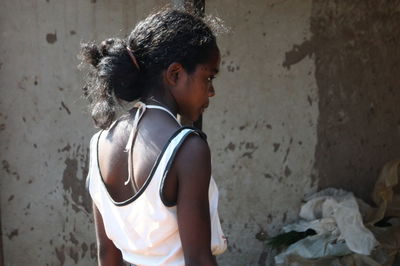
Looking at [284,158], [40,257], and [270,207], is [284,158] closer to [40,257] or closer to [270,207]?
[270,207]

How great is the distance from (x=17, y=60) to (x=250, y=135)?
5.29 ft

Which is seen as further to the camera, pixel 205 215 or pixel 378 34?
Answer: pixel 378 34

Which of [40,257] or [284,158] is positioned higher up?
[284,158]

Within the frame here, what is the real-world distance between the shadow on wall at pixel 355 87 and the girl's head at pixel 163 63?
2.63m

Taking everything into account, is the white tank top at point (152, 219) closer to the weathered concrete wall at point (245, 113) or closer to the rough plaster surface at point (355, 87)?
the weathered concrete wall at point (245, 113)

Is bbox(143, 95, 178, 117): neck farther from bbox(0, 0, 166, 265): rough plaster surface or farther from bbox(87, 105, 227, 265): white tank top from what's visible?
bbox(0, 0, 166, 265): rough plaster surface

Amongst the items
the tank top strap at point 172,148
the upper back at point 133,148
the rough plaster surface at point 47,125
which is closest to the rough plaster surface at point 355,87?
the rough plaster surface at point 47,125

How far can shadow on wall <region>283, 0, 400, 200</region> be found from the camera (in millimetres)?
4445

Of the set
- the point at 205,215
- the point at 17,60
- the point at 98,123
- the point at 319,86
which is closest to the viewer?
the point at 205,215

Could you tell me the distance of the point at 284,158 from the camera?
176 inches

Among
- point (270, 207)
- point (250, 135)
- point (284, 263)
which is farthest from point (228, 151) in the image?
point (284, 263)

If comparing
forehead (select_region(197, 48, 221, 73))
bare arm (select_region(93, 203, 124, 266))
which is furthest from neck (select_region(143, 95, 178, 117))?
bare arm (select_region(93, 203, 124, 266))

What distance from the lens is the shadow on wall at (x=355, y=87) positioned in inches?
175

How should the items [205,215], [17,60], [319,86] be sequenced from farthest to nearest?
[319,86], [17,60], [205,215]
